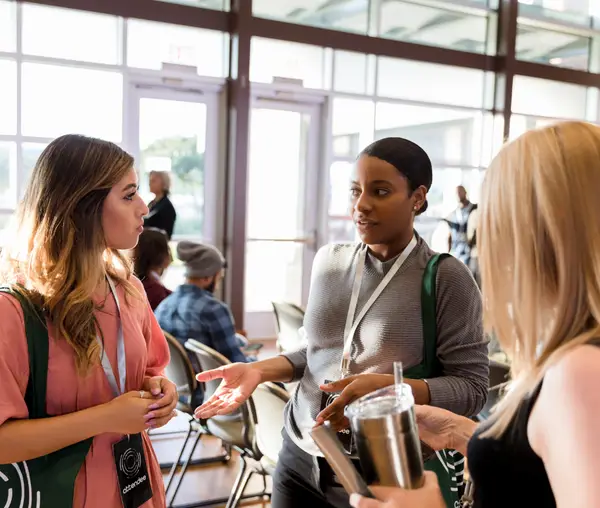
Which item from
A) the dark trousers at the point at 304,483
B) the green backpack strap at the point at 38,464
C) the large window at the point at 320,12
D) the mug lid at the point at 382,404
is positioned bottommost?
the dark trousers at the point at 304,483

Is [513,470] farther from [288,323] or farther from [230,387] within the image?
[288,323]

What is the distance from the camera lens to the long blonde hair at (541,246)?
2.77 ft

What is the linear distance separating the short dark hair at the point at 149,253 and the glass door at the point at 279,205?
3.25 metres

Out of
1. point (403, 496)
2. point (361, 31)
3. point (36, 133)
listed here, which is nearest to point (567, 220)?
point (403, 496)

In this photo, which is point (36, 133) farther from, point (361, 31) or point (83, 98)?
point (361, 31)

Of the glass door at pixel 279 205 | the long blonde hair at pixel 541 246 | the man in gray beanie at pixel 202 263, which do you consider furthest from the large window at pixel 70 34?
the long blonde hair at pixel 541 246

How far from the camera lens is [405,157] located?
5.07ft

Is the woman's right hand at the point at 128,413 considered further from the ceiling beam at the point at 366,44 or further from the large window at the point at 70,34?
the ceiling beam at the point at 366,44

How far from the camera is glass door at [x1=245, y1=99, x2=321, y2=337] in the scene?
685 centimetres

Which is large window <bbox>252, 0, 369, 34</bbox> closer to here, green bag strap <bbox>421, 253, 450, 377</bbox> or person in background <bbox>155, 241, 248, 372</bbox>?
person in background <bbox>155, 241, 248, 372</bbox>

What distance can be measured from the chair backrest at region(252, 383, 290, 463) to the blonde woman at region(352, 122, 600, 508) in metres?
1.42

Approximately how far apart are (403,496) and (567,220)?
441 mm

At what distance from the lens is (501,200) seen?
35.8 inches

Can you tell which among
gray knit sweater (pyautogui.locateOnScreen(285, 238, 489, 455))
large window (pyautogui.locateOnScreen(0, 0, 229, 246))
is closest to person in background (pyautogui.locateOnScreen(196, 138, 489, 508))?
gray knit sweater (pyautogui.locateOnScreen(285, 238, 489, 455))
